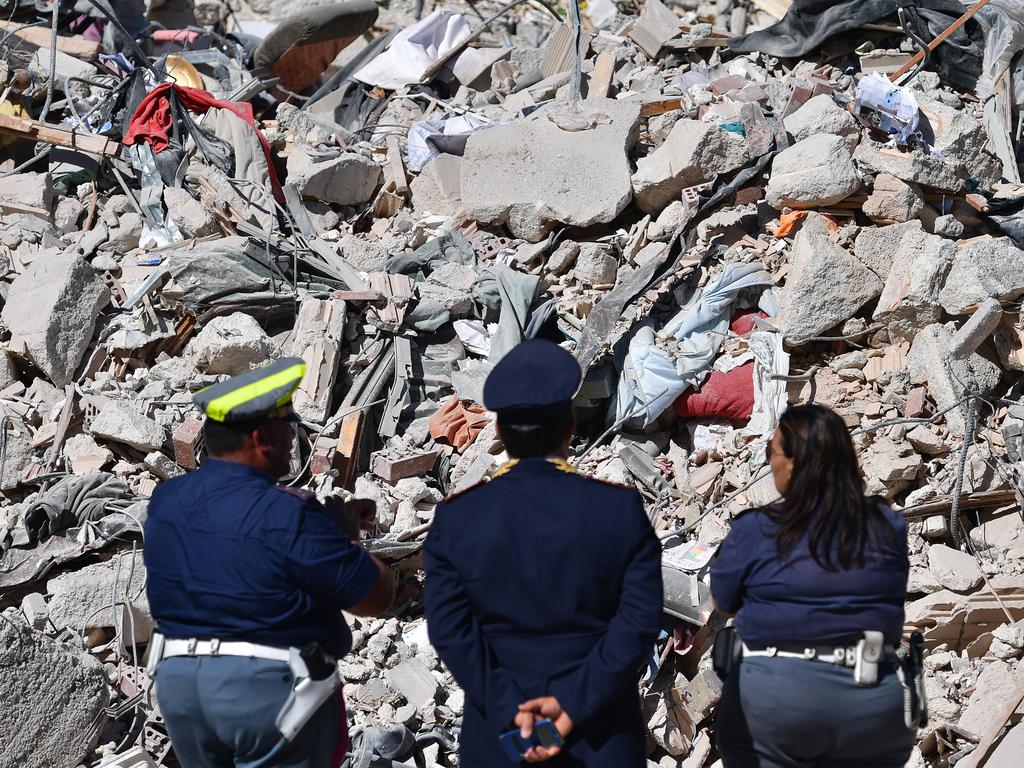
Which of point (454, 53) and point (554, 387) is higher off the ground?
point (554, 387)

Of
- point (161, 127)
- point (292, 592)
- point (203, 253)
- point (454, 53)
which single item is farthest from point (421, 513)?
point (454, 53)

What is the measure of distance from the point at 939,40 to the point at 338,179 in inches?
172

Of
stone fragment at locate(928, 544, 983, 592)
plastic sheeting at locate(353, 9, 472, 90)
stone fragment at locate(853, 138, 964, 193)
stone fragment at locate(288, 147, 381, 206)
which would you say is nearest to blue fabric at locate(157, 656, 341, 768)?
stone fragment at locate(928, 544, 983, 592)

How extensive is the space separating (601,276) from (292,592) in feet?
13.4

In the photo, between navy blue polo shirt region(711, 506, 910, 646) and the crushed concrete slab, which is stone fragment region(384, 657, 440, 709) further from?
the crushed concrete slab

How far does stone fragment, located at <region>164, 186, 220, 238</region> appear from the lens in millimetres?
6930

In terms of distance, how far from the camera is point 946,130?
6336 millimetres

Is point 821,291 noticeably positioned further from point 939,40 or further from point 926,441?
point 939,40

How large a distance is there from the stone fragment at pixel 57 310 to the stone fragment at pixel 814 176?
4193mm

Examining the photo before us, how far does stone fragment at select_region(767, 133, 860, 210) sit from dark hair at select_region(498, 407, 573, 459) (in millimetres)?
3952

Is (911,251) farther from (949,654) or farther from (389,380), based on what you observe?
(389,380)

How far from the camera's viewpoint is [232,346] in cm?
588

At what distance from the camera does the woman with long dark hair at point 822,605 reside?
7.98 ft

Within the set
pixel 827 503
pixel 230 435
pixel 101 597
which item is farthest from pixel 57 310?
pixel 827 503
